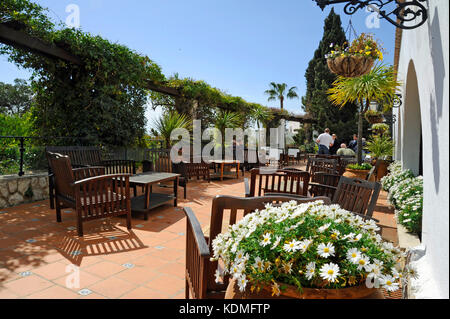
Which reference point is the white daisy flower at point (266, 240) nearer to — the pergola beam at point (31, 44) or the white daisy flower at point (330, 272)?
the white daisy flower at point (330, 272)

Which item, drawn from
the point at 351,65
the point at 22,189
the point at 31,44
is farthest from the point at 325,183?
the point at 31,44

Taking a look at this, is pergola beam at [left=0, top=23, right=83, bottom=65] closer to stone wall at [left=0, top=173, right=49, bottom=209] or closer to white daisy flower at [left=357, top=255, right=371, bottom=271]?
stone wall at [left=0, top=173, right=49, bottom=209]

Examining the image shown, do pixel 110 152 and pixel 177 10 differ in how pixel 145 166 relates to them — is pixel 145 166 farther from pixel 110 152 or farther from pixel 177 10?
pixel 177 10

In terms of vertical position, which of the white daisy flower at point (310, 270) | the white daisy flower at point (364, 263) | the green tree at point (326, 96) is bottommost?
the white daisy flower at point (310, 270)

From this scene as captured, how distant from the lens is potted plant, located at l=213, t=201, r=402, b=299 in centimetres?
97

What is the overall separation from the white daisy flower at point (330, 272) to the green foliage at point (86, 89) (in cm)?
562

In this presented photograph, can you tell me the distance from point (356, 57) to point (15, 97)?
25.6m

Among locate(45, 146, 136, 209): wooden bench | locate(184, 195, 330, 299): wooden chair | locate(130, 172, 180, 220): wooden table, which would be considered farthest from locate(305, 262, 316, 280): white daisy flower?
locate(45, 146, 136, 209): wooden bench

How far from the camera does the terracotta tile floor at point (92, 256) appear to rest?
2.20m

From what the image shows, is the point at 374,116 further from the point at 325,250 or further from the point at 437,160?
the point at 325,250

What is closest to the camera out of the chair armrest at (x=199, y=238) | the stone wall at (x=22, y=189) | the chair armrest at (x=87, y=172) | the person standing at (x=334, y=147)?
the chair armrest at (x=199, y=238)

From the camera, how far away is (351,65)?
3496 mm

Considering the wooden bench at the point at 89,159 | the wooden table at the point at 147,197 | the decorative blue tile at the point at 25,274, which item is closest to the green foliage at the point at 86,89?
the wooden bench at the point at 89,159
